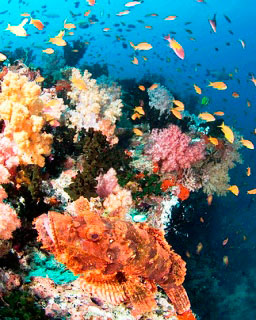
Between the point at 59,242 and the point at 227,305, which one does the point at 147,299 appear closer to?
the point at 59,242

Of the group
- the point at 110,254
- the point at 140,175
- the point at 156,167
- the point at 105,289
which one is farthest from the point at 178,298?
the point at 156,167

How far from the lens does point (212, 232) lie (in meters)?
14.5

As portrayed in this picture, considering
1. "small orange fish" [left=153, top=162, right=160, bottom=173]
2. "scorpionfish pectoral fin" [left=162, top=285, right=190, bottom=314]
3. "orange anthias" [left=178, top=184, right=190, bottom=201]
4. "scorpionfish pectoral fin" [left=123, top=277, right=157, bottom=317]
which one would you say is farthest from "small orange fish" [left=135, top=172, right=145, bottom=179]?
"scorpionfish pectoral fin" [left=123, top=277, right=157, bottom=317]

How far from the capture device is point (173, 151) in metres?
6.15

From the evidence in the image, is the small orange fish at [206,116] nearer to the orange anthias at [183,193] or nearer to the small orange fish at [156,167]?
the small orange fish at [156,167]

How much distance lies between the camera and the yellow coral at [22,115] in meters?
4.02

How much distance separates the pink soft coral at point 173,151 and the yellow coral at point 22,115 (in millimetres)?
3027

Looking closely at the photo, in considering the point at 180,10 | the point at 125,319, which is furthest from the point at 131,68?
the point at 125,319

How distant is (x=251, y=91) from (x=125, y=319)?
10417cm

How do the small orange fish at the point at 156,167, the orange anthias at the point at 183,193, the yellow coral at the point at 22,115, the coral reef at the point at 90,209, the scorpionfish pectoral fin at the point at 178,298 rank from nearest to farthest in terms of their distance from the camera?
the coral reef at the point at 90,209 → the scorpionfish pectoral fin at the point at 178,298 → the yellow coral at the point at 22,115 → the orange anthias at the point at 183,193 → the small orange fish at the point at 156,167

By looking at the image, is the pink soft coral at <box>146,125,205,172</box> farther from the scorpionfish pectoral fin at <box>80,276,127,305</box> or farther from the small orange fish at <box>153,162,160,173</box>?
the scorpionfish pectoral fin at <box>80,276,127,305</box>

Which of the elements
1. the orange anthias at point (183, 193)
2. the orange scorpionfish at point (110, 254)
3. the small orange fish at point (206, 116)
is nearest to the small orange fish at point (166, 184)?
the orange anthias at point (183, 193)

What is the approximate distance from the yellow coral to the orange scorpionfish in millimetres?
2127

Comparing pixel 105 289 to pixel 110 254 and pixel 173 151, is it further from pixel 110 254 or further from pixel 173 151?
pixel 173 151
